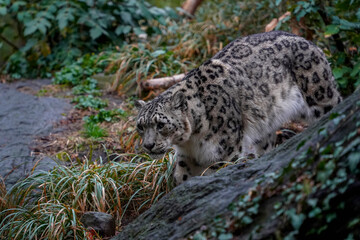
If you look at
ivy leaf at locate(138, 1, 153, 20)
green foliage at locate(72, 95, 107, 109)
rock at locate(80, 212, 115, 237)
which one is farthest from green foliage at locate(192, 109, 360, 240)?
ivy leaf at locate(138, 1, 153, 20)

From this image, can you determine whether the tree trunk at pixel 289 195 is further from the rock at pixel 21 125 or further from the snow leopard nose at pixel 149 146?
the rock at pixel 21 125

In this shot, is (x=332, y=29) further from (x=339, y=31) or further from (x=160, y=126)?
(x=160, y=126)

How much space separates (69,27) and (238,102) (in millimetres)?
7814

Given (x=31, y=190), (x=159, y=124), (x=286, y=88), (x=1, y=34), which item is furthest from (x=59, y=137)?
(x=1, y=34)

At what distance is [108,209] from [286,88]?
3.06 m

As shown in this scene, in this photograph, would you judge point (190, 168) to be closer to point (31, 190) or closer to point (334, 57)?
point (31, 190)

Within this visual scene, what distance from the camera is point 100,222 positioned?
536 centimetres

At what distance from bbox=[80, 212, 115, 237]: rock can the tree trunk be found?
48.0 inches

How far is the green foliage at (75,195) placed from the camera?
544 cm

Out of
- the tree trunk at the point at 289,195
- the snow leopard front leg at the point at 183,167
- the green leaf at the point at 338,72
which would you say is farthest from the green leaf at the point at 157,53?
the tree trunk at the point at 289,195

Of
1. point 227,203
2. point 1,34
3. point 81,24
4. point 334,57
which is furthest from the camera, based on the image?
point 1,34

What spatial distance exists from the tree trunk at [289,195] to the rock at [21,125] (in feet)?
11.6

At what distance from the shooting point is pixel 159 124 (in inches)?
225

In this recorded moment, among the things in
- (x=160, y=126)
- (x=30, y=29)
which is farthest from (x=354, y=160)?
(x=30, y=29)
